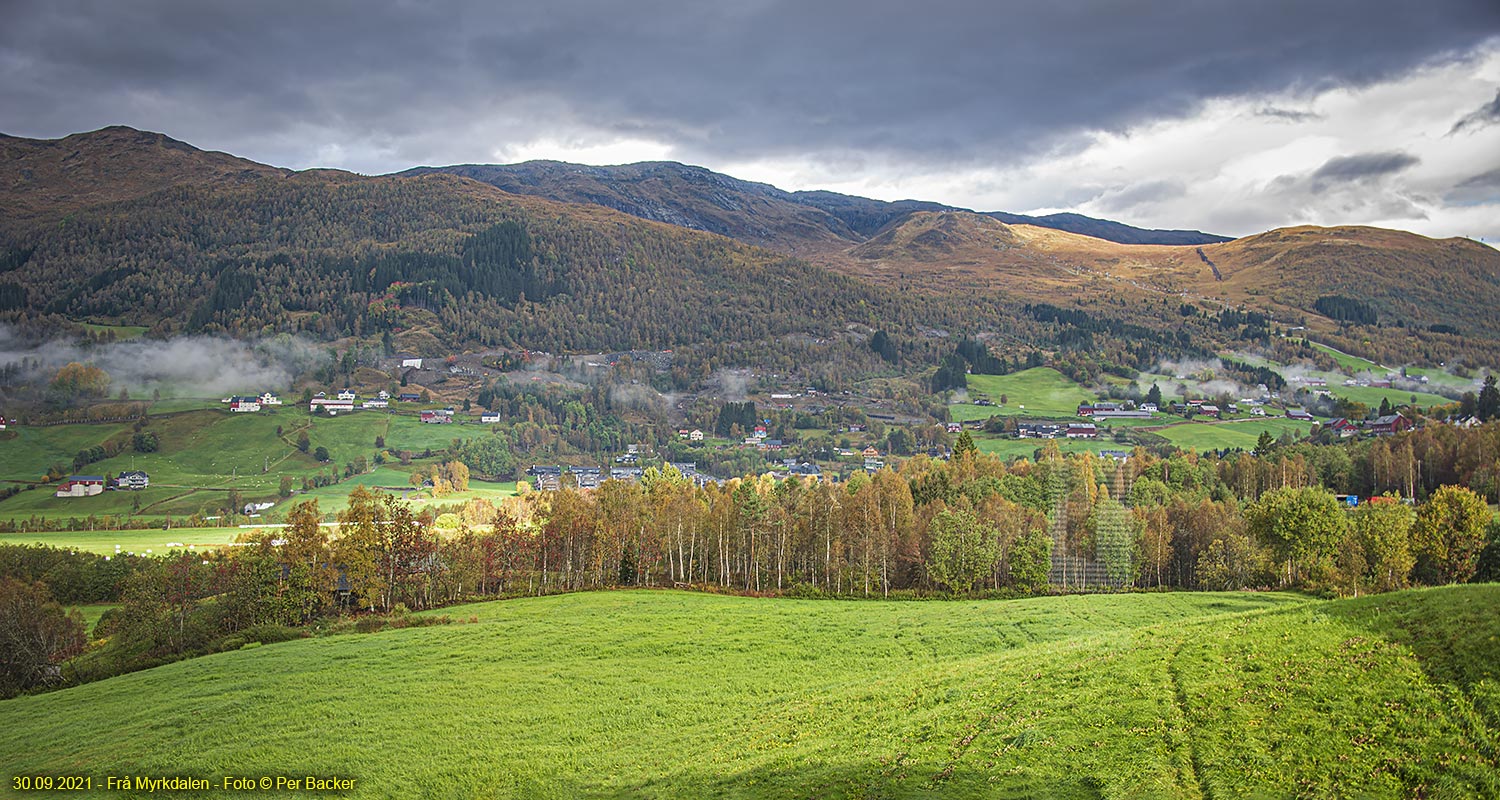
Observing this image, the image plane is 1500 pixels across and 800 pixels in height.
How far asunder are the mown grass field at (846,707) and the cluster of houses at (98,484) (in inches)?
6806

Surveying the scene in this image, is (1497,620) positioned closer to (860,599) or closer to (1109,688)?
(1109,688)

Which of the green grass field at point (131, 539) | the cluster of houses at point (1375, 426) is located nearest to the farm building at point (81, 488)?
the green grass field at point (131, 539)

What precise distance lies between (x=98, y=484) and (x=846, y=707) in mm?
219318

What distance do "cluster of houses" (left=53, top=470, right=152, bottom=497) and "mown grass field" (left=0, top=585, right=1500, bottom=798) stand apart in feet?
567

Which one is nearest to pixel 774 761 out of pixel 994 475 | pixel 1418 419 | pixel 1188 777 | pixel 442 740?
pixel 1188 777

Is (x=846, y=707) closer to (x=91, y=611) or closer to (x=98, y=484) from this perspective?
(x=91, y=611)

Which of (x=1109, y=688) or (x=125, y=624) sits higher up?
(x=1109, y=688)

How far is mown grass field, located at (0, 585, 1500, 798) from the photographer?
20.1 m

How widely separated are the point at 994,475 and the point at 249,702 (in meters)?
95.2

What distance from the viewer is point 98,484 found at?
618ft

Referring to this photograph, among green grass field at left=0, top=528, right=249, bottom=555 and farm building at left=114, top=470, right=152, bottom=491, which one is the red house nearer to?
green grass field at left=0, top=528, right=249, bottom=555

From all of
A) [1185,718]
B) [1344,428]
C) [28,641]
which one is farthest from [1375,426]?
[28,641]

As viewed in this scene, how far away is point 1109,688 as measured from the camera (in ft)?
86.9

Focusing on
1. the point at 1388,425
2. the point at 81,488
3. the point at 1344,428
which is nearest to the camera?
the point at 1388,425
